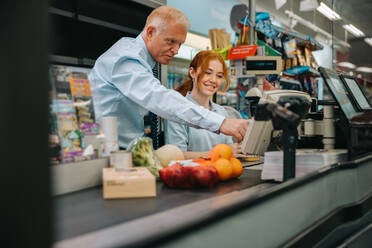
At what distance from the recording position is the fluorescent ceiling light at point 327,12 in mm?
6957

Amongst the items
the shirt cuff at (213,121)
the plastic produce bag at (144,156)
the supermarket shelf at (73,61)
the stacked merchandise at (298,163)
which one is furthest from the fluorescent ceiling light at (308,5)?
the plastic produce bag at (144,156)

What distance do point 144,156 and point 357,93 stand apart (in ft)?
5.52

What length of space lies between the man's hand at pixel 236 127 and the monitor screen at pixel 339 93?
1.86 ft

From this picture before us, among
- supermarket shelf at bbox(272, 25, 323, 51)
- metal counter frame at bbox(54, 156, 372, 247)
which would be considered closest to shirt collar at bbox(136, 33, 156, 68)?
metal counter frame at bbox(54, 156, 372, 247)

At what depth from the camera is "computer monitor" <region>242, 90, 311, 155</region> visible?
5.63 feet

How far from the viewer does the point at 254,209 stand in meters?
1.16

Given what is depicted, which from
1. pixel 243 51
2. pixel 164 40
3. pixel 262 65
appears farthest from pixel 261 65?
pixel 164 40

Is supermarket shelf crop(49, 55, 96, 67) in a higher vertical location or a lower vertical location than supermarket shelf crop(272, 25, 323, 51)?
lower

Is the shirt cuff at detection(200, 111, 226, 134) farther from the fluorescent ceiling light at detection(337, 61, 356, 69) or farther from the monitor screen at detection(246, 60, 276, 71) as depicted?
the fluorescent ceiling light at detection(337, 61, 356, 69)

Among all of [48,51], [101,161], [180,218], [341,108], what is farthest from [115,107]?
[48,51]

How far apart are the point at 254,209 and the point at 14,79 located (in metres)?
0.88

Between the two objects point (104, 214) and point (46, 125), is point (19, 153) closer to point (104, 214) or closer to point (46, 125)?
point (46, 125)

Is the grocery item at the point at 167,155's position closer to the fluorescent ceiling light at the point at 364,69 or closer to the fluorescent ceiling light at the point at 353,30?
the fluorescent ceiling light at the point at 353,30

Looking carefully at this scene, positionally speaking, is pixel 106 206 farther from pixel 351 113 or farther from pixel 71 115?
pixel 351 113
